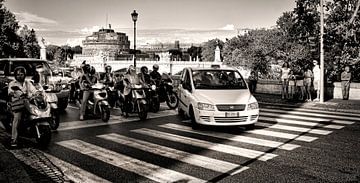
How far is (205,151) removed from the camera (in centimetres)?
757

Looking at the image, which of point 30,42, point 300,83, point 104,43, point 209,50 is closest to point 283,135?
point 300,83

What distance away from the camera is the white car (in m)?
9.62

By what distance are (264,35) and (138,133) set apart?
2865 inches

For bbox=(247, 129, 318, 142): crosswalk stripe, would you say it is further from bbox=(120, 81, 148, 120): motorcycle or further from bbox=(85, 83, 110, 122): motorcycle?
bbox=(85, 83, 110, 122): motorcycle

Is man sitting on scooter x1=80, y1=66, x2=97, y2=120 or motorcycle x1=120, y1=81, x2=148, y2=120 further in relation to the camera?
motorcycle x1=120, y1=81, x2=148, y2=120

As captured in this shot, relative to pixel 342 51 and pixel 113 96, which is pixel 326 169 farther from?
pixel 342 51

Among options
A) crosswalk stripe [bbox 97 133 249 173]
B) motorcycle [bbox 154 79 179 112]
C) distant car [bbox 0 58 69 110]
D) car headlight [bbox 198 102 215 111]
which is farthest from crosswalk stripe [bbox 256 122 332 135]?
distant car [bbox 0 58 69 110]

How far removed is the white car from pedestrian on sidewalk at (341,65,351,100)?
8.50 m

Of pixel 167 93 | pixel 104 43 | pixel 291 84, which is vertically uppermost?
pixel 104 43

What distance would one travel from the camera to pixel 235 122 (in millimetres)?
9625

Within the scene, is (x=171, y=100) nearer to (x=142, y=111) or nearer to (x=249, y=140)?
(x=142, y=111)

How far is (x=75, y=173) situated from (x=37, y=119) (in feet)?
7.54

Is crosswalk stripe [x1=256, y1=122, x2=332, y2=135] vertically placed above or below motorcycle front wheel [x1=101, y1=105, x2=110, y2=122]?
below

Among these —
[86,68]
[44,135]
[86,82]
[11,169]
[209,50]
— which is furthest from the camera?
[209,50]
